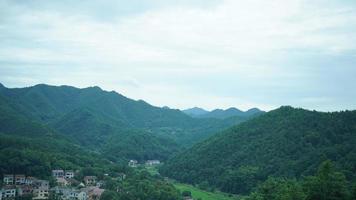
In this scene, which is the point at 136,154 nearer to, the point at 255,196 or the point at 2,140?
the point at 2,140

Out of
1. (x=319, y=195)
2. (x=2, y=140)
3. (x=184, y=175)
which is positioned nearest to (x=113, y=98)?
(x=184, y=175)

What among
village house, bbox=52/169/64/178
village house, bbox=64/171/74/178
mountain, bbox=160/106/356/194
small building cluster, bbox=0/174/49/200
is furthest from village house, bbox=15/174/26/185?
mountain, bbox=160/106/356/194

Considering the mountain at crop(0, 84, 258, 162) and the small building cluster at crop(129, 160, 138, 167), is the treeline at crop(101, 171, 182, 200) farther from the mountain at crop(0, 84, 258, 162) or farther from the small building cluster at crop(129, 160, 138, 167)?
the small building cluster at crop(129, 160, 138, 167)

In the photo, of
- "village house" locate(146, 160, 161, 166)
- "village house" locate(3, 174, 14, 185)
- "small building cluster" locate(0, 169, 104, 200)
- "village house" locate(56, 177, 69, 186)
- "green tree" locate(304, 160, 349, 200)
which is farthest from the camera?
"village house" locate(146, 160, 161, 166)

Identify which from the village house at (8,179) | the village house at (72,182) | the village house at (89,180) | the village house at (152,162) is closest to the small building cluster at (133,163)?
the village house at (152,162)

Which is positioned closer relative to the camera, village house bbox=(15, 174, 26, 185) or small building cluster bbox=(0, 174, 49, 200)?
small building cluster bbox=(0, 174, 49, 200)

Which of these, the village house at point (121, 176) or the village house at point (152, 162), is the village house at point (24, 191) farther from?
the village house at point (152, 162)
